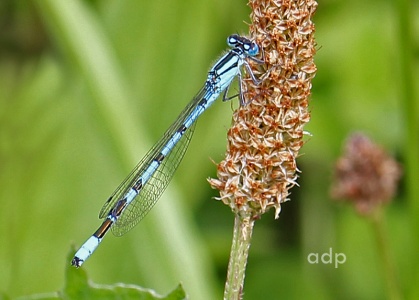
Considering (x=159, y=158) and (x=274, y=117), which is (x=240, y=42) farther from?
(x=274, y=117)

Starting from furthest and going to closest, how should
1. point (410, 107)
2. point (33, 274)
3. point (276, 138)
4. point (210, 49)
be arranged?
point (210, 49), point (33, 274), point (410, 107), point (276, 138)

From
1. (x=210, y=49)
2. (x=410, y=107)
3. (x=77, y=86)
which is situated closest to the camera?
(x=410, y=107)

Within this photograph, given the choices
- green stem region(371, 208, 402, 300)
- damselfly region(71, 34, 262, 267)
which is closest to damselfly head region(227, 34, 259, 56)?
damselfly region(71, 34, 262, 267)

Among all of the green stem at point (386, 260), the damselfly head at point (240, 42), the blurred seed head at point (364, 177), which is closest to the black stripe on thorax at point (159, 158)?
the damselfly head at point (240, 42)

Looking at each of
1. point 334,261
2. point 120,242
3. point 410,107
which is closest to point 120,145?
point 120,242

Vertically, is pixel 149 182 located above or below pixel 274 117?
above

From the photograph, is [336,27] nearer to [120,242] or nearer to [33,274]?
[120,242]

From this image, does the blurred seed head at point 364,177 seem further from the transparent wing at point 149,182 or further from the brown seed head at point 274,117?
the brown seed head at point 274,117

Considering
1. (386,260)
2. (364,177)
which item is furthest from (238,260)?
(364,177)
